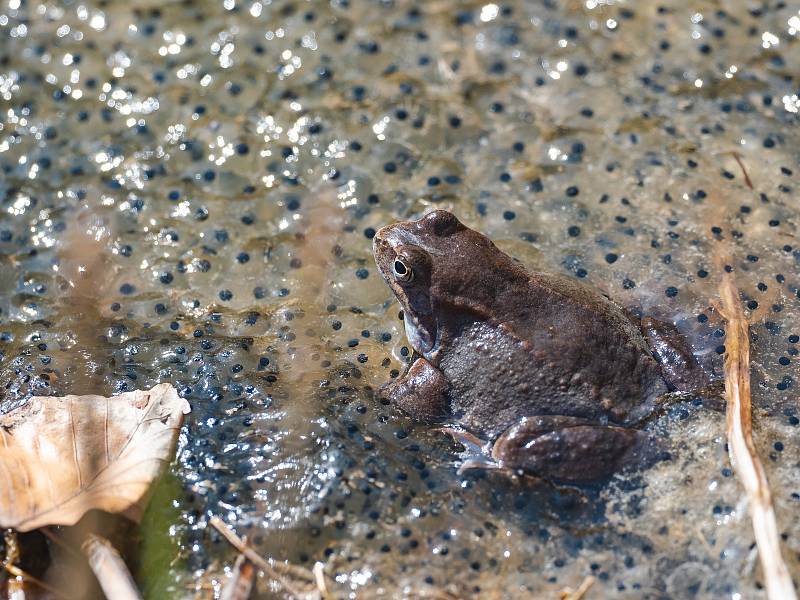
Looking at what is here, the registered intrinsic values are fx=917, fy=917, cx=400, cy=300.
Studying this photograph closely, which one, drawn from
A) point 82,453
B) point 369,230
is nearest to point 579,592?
point 82,453

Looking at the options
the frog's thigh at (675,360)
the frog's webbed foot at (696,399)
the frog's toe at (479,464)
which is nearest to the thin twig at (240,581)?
the frog's toe at (479,464)

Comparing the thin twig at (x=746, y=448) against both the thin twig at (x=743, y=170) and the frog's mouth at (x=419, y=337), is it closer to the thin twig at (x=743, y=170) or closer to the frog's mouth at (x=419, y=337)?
the thin twig at (x=743, y=170)

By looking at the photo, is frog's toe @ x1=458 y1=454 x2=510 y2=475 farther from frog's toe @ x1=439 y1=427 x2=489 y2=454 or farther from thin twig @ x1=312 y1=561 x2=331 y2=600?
thin twig @ x1=312 y1=561 x2=331 y2=600

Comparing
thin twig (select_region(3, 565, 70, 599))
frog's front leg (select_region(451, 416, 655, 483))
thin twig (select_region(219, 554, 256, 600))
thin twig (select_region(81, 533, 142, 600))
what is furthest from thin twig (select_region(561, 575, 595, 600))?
thin twig (select_region(3, 565, 70, 599))

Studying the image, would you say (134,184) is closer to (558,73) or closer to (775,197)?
(558,73)

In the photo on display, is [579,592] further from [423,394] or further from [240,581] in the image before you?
[240,581]

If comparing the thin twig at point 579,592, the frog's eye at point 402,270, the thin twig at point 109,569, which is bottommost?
the thin twig at point 579,592
